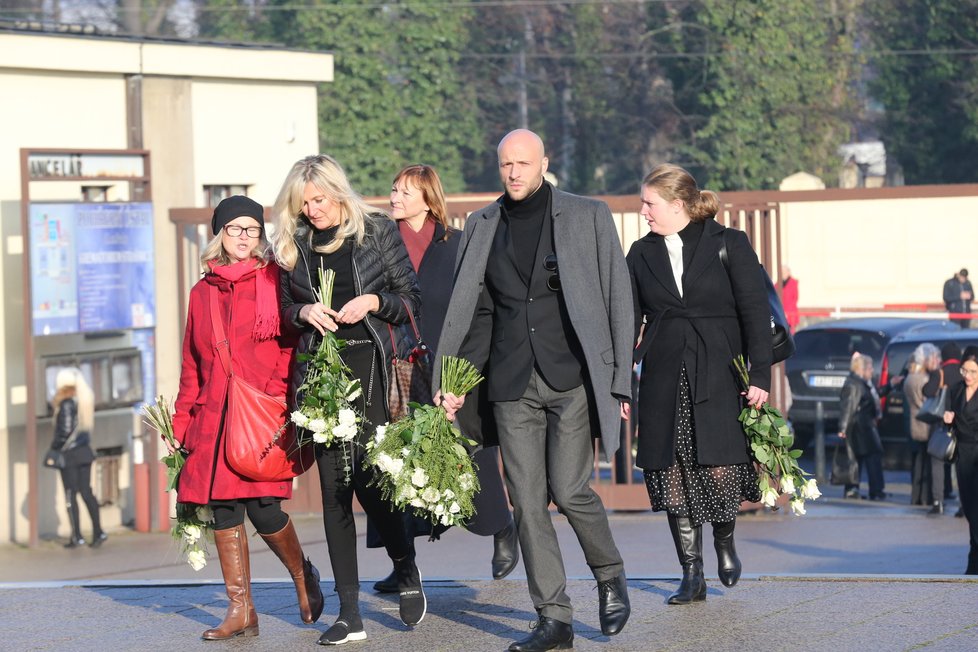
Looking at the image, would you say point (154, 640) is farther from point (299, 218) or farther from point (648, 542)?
point (648, 542)

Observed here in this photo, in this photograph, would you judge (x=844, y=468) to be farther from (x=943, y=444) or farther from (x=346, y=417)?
(x=346, y=417)

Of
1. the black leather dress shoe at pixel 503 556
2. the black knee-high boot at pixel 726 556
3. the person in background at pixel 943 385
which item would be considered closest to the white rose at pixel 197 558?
the black leather dress shoe at pixel 503 556

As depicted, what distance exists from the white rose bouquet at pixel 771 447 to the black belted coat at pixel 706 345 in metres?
0.05

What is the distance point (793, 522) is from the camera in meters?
14.0

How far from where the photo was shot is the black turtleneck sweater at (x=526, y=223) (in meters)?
6.39

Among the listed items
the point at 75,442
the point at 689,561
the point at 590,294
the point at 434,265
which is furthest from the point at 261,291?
the point at 75,442

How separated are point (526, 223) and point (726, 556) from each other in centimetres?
183

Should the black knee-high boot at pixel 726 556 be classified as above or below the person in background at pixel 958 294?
below

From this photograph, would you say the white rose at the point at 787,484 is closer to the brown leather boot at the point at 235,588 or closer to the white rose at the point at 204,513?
the brown leather boot at the point at 235,588

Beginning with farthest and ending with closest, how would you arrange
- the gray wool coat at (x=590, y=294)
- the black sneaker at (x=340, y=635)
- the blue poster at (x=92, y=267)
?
the blue poster at (x=92, y=267)
the black sneaker at (x=340, y=635)
the gray wool coat at (x=590, y=294)

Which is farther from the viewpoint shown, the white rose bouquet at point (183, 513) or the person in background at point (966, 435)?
the person in background at point (966, 435)

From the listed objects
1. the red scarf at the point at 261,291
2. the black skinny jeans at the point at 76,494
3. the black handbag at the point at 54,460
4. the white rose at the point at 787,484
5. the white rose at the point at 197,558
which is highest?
the red scarf at the point at 261,291

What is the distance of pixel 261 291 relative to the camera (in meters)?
6.85

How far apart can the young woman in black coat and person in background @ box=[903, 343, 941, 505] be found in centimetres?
798
